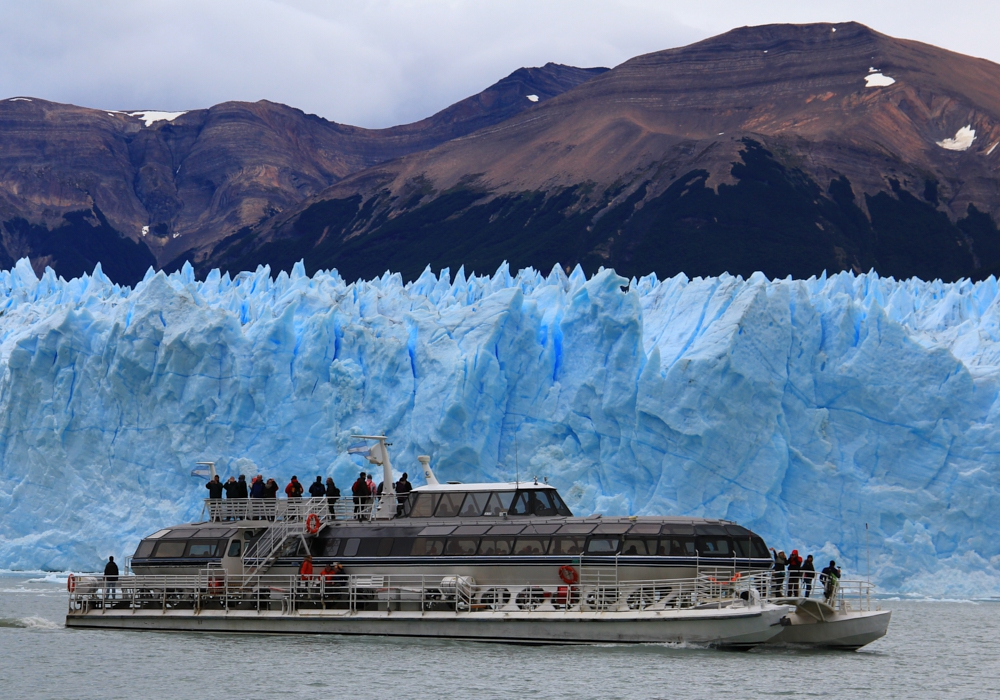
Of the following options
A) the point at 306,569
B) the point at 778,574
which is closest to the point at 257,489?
the point at 306,569

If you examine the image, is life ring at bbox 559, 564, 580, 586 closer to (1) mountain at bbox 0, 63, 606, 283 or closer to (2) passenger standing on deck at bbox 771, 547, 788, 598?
(2) passenger standing on deck at bbox 771, 547, 788, 598

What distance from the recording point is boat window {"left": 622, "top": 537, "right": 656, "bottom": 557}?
25.5 m

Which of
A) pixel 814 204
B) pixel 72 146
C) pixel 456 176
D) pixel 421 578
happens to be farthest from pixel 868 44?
pixel 421 578

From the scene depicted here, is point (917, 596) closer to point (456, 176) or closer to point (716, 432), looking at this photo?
point (716, 432)

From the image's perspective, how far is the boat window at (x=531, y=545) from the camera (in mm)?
26266

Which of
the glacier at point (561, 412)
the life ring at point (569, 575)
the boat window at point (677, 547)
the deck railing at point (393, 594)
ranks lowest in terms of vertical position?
the deck railing at point (393, 594)

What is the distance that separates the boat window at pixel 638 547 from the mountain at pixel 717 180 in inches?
3165

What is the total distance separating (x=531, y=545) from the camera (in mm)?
26328

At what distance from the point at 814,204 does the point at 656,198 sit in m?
14.1

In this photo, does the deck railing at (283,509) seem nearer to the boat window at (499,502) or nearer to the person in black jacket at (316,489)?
the person in black jacket at (316,489)

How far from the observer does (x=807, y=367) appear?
40094mm

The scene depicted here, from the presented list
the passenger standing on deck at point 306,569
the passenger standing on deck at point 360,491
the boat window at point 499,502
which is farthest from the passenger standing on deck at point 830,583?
the passenger standing on deck at point 306,569

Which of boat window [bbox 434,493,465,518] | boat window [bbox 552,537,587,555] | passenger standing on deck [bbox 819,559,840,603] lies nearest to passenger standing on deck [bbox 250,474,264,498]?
boat window [bbox 434,493,465,518]

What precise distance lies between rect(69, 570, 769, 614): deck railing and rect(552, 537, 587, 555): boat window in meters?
0.71
